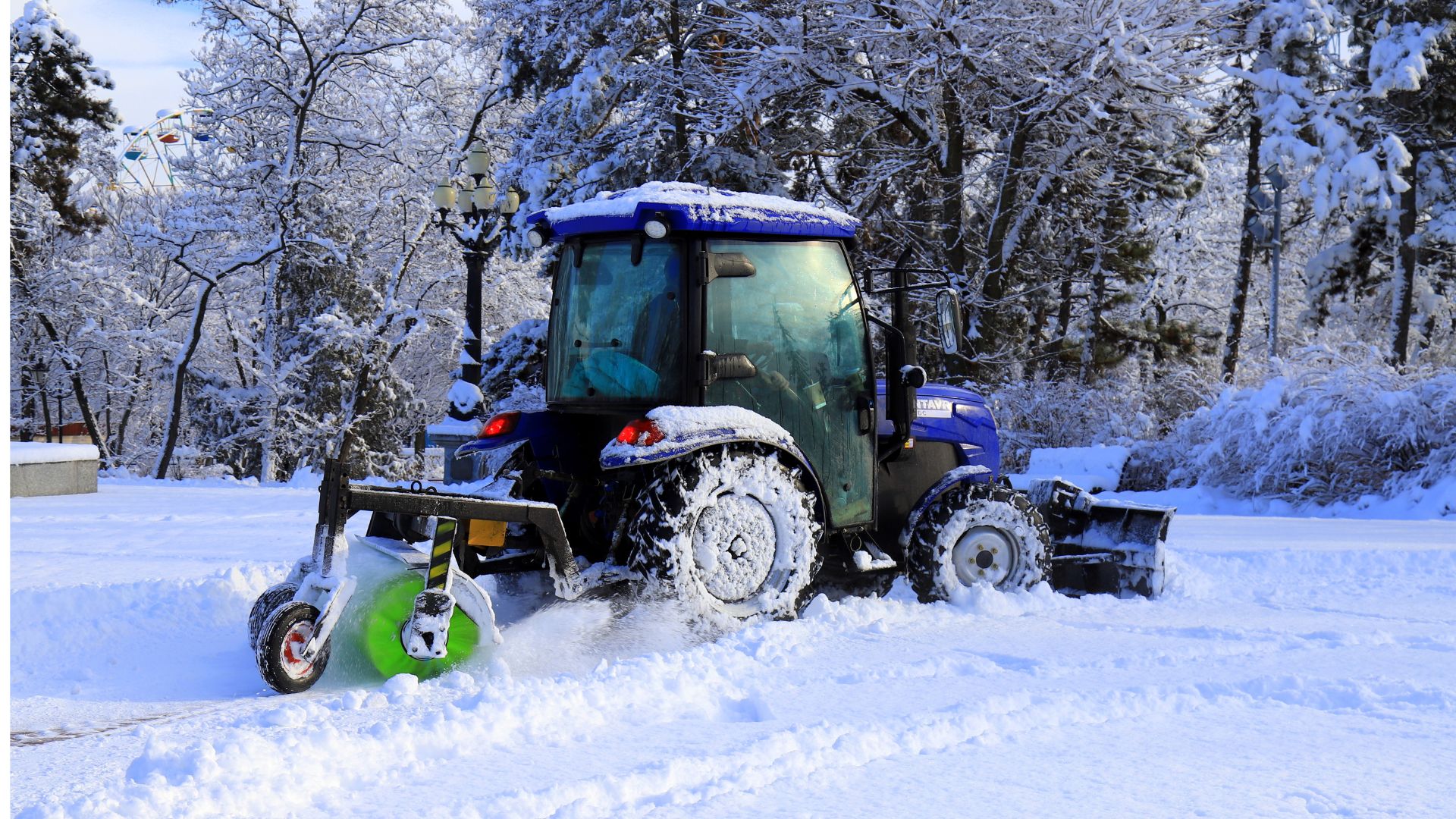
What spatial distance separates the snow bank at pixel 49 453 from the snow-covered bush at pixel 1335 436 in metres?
11.5

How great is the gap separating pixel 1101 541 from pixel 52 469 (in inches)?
415

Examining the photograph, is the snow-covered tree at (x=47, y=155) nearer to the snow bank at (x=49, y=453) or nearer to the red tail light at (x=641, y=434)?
the snow bank at (x=49, y=453)

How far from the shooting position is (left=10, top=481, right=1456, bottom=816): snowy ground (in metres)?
3.29

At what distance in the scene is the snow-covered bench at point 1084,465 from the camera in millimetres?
13695

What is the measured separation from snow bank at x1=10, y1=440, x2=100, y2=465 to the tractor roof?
28.0 ft

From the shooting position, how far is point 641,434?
511 cm

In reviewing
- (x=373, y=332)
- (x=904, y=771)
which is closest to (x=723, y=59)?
(x=373, y=332)

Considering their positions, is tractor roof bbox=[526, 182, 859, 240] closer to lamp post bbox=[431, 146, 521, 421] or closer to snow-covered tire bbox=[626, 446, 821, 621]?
snow-covered tire bbox=[626, 446, 821, 621]

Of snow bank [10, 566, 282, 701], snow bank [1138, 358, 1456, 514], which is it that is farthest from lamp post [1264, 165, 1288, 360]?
snow bank [10, 566, 282, 701]

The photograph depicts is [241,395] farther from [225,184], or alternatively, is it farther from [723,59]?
[723,59]

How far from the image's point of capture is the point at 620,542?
17.3 ft

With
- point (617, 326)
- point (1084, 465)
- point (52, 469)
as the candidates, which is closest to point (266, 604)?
point (617, 326)

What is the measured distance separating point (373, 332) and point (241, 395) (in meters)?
3.56

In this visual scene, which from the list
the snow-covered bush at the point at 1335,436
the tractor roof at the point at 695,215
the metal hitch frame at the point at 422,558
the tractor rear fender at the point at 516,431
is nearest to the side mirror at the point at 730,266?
the tractor roof at the point at 695,215
